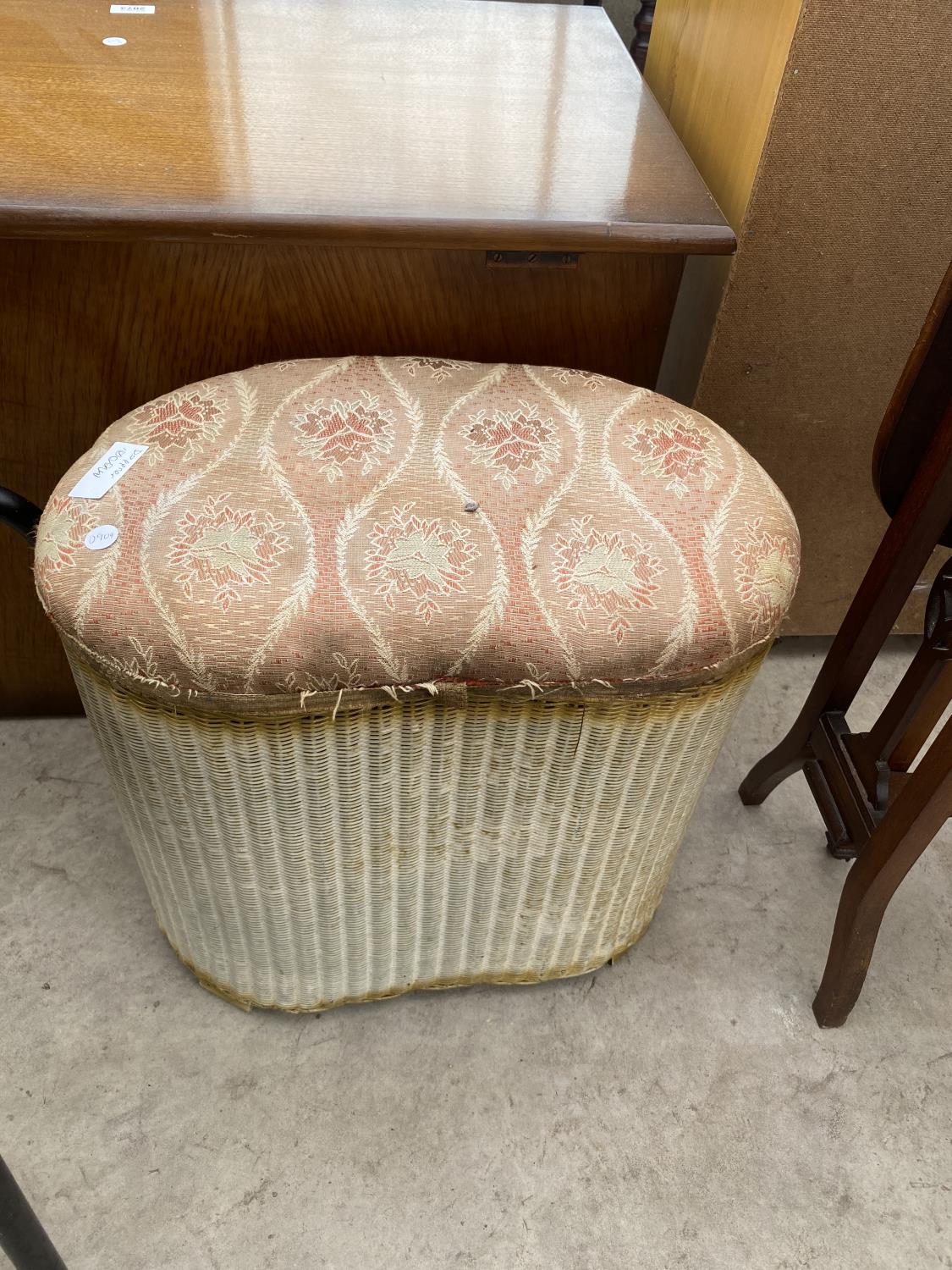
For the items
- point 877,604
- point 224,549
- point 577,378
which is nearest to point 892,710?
point 877,604

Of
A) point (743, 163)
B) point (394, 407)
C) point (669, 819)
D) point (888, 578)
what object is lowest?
point (669, 819)

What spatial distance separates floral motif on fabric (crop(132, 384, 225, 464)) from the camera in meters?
0.86

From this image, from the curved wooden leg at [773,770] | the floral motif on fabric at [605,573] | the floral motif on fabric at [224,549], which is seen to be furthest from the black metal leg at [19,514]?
the curved wooden leg at [773,770]

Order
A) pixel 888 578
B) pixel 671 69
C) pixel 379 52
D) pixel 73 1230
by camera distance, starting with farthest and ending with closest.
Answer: pixel 671 69 < pixel 379 52 < pixel 888 578 < pixel 73 1230

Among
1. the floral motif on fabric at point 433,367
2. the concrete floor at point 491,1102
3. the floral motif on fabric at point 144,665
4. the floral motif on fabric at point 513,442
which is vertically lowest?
the concrete floor at point 491,1102

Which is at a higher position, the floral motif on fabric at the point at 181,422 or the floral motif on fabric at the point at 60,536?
the floral motif on fabric at the point at 181,422

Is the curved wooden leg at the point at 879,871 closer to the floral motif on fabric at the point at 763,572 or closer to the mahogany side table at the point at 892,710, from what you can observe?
the mahogany side table at the point at 892,710

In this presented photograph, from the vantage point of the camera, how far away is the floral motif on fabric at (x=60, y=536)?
30.8 inches

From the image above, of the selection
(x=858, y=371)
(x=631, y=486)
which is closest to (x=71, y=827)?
(x=631, y=486)

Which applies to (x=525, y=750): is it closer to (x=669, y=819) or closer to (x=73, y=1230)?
(x=669, y=819)

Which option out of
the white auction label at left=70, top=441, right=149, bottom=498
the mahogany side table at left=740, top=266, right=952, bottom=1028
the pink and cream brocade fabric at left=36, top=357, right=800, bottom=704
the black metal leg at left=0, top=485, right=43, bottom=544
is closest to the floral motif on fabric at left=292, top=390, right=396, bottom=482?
the pink and cream brocade fabric at left=36, top=357, right=800, bottom=704

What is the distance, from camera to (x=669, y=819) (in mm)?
989

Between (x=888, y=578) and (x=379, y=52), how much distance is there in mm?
851

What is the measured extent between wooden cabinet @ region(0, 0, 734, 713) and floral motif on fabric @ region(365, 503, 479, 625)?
1.02 ft
